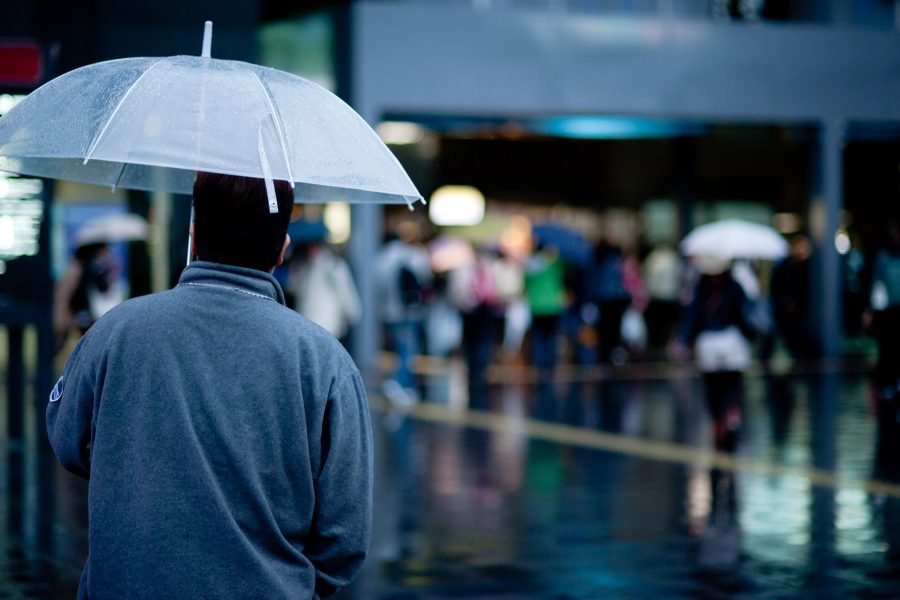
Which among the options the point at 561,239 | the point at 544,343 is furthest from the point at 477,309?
the point at 561,239

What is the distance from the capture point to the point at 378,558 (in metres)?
7.29

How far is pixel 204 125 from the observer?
3104mm

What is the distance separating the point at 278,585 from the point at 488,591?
3.91 metres

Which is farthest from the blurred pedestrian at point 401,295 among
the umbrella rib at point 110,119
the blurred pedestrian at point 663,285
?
the umbrella rib at point 110,119

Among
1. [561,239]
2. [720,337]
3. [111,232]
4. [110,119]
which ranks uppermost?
[561,239]

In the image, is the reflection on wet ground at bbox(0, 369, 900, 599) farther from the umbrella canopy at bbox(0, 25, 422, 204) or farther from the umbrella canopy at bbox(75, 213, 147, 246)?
the umbrella canopy at bbox(0, 25, 422, 204)

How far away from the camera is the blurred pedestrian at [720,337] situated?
11.2 meters

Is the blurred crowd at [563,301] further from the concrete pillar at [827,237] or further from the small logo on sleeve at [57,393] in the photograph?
the small logo on sleeve at [57,393]

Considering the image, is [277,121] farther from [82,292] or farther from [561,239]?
[561,239]

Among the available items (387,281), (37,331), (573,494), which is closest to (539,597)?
(573,494)

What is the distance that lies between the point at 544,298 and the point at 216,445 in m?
17.1

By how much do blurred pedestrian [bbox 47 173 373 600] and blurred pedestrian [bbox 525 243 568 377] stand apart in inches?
660

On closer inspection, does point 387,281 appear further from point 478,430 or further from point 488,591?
point 488,591

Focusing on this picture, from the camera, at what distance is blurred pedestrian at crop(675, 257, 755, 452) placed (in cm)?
1116
